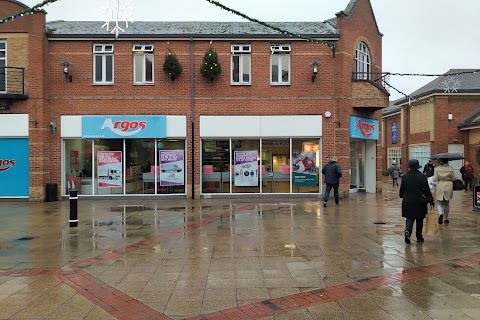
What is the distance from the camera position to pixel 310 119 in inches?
687

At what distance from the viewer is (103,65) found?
17375 mm

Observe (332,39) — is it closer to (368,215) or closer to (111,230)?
(368,215)

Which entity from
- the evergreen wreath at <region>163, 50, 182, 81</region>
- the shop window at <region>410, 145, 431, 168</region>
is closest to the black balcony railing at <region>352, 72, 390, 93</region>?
the evergreen wreath at <region>163, 50, 182, 81</region>

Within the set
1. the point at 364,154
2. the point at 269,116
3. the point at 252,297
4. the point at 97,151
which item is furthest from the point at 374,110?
the point at 252,297

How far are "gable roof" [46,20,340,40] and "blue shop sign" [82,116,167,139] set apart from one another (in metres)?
3.32

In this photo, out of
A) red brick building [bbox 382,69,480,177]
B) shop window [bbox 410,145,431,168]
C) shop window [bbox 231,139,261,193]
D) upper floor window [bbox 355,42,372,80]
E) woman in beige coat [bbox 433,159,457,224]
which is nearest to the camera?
woman in beige coat [bbox 433,159,457,224]

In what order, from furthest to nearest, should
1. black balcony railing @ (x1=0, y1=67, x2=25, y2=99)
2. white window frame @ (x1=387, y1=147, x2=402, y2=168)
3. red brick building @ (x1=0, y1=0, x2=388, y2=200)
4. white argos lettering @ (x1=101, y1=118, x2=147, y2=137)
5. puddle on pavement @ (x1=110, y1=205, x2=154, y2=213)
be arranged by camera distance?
white window frame @ (x1=387, y1=147, x2=402, y2=168), white argos lettering @ (x1=101, y1=118, x2=147, y2=137), red brick building @ (x1=0, y1=0, x2=388, y2=200), black balcony railing @ (x1=0, y1=67, x2=25, y2=99), puddle on pavement @ (x1=110, y1=205, x2=154, y2=213)

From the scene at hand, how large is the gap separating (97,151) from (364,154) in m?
12.4

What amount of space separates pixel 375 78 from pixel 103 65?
12099mm

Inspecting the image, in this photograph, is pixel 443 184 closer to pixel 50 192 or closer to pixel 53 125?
pixel 50 192

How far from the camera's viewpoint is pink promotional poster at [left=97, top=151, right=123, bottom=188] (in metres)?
17.6

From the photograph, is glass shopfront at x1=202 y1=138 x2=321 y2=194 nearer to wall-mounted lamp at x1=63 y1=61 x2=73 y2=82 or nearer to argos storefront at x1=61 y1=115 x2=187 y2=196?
argos storefront at x1=61 y1=115 x2=187 y2=196

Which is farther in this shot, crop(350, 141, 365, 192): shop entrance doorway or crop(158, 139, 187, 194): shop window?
crop(350, 141, 365, 192): shop entrance doorway

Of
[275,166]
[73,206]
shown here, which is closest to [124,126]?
[275,166]
